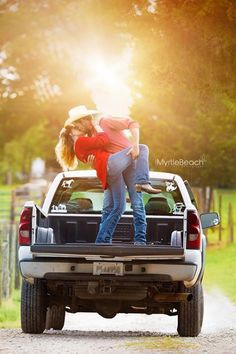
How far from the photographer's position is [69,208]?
40.9 feet

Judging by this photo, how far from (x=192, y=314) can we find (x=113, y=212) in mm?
1337

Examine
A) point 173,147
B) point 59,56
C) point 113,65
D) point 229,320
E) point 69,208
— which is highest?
point 59,56

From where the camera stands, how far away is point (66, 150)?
14.7 meters

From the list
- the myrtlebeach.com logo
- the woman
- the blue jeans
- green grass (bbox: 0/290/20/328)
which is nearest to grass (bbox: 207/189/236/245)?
the myrtlebeach.com logo

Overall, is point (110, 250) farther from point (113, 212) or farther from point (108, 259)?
point (113, 212)

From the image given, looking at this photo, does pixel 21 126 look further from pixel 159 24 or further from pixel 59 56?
pixel 159 24

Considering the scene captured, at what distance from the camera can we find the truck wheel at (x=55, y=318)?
12.9 m

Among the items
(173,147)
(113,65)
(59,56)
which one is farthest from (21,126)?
(173,147)

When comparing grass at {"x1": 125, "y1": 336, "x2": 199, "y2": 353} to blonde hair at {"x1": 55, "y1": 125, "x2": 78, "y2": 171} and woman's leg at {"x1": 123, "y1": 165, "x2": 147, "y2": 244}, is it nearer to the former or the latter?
woman's leg at {"x1": 123, "y1": 165, "x2": 147, "y2": 244}

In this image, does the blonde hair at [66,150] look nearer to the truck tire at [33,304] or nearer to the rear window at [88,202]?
the rear window at [88,202]

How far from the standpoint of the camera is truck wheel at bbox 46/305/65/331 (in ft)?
42.3

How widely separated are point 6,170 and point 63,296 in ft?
219

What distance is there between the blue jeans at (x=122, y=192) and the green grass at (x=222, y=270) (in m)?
7.71

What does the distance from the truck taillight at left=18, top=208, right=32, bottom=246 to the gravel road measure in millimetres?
987
